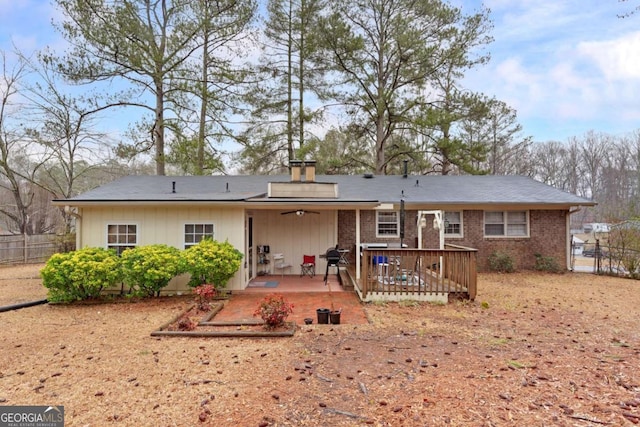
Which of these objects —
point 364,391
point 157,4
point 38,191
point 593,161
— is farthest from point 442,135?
point 38,191

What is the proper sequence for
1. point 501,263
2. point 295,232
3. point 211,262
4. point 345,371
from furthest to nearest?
point 501,263, point 295,232, point 211,262, point 345,371

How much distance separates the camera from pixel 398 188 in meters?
13.0

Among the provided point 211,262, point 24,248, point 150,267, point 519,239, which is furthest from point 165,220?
point 24,248

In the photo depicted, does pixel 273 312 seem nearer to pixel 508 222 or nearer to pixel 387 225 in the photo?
pixel 387 225

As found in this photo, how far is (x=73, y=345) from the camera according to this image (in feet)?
16.0

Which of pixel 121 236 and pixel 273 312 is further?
pixel 121 236

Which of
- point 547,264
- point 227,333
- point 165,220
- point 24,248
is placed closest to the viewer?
point 227,333

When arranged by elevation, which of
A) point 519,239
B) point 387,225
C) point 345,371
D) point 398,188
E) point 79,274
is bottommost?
point 345,371

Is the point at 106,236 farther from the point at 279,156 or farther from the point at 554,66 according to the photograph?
the point at 554,66

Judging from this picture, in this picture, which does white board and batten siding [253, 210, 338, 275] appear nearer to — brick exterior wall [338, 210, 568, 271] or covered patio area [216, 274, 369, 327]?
covered patio area [216, 274, 369, 327]

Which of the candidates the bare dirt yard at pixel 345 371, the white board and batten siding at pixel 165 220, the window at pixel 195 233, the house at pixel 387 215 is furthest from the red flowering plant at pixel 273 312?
the window at pixel 195 233

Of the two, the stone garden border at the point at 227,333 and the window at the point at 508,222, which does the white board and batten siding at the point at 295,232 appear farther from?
the window at the point at 508,222

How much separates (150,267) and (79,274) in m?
1.38

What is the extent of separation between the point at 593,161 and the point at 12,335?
1566 inches
